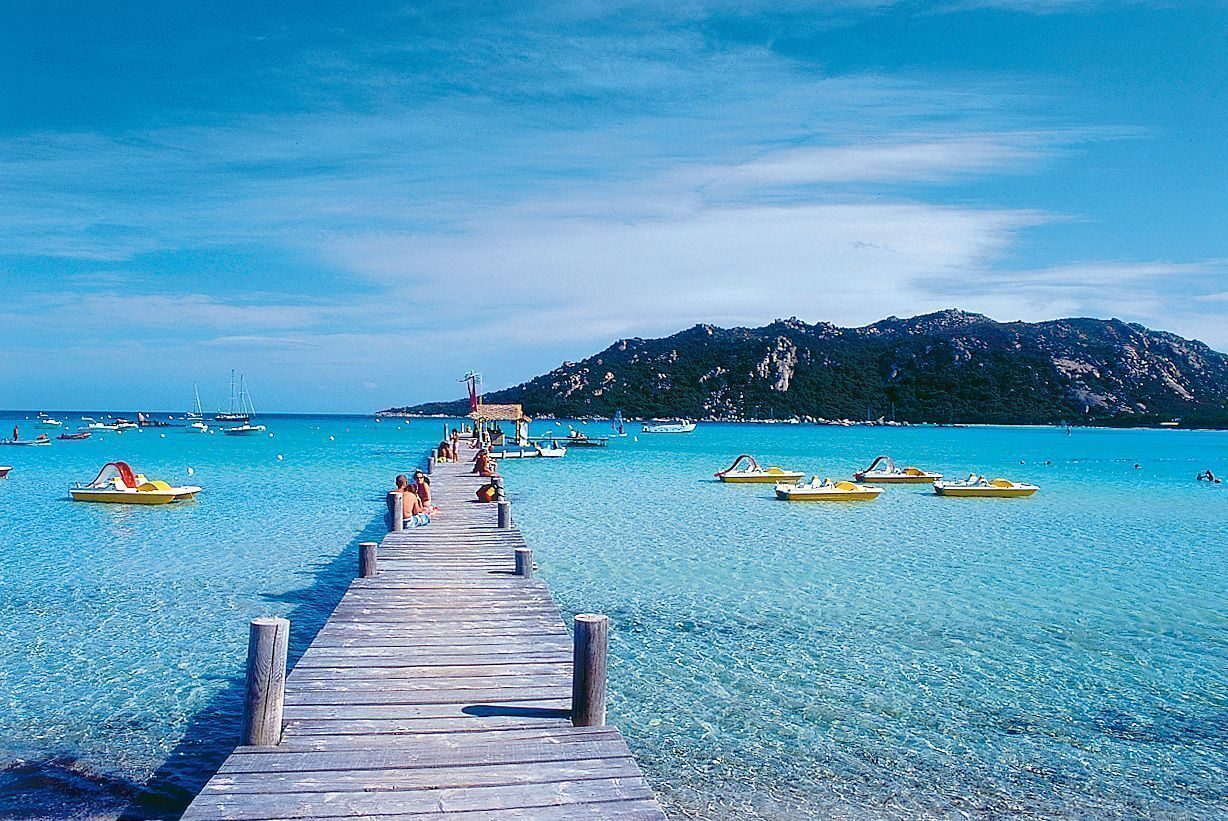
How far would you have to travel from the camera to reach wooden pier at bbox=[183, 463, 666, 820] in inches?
209

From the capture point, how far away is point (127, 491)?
94.1ft

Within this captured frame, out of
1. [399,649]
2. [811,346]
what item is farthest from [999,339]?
[399,649]

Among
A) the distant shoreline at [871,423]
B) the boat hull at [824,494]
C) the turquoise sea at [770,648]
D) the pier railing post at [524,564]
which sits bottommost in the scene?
the turquoise sea at [770,648]

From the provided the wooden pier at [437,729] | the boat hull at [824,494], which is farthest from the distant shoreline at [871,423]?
the wooden pier at [437,729]

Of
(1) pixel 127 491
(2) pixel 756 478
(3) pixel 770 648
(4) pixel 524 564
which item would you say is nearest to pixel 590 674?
(4) pixel 524 564

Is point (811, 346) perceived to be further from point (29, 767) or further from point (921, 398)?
point (29, 767)

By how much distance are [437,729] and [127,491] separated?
1046 inches

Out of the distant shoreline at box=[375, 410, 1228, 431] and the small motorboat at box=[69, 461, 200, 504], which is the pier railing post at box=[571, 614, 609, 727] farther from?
the distant shoreline at box=[375, 410, 1228, 431]

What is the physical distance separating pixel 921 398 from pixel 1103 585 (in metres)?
153

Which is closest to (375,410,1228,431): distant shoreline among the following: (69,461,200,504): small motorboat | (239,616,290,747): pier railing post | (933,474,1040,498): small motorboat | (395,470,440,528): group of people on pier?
(933,474,1040,498): small motorboat

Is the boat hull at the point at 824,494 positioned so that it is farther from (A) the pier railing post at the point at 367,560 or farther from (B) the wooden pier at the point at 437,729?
(B) the wooden pier at the point at 437,729

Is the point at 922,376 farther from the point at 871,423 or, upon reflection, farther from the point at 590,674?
the point at 590,674

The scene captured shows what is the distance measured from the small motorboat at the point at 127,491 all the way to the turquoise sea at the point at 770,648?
972mm

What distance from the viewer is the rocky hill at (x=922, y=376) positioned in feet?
486
